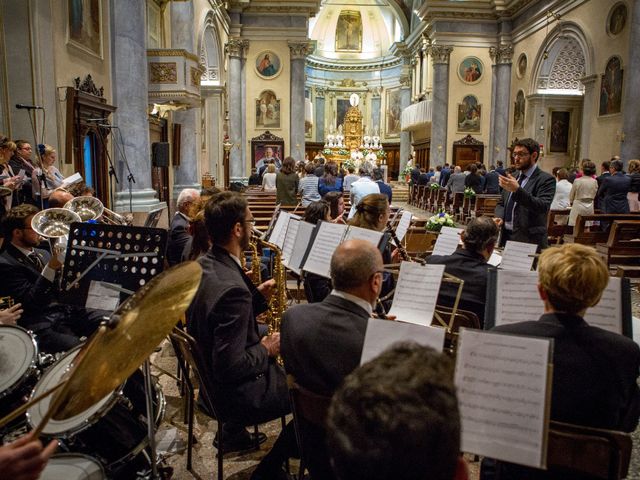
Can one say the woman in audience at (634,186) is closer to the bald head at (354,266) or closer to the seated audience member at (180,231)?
the seated audience member at (180,231)

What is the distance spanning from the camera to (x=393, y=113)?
3225 centimetres

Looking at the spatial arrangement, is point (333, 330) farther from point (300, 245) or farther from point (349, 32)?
point (349, 32)

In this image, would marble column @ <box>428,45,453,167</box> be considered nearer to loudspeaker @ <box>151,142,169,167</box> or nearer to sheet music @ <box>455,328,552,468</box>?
loudspeaker @ <box>151,142,169,167</box>

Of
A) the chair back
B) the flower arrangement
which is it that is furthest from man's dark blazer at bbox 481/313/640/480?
the flower arrangement

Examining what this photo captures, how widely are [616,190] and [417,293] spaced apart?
7.93 m

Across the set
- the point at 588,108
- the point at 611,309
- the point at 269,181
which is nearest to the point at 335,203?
the point at 611,309

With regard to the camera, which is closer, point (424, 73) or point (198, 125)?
point (198, 125)

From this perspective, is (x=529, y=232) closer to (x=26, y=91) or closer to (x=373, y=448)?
(x=373, y=448)

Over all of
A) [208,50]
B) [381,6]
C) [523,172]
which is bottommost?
[523,172]

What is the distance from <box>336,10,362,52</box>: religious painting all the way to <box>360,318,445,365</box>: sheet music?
3345 centimetres

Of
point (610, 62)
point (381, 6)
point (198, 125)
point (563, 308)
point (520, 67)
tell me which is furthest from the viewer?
point (381, 6)

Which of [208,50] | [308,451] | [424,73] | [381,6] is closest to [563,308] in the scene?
[308,451]

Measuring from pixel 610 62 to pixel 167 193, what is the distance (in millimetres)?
12841

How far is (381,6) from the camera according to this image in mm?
31781
